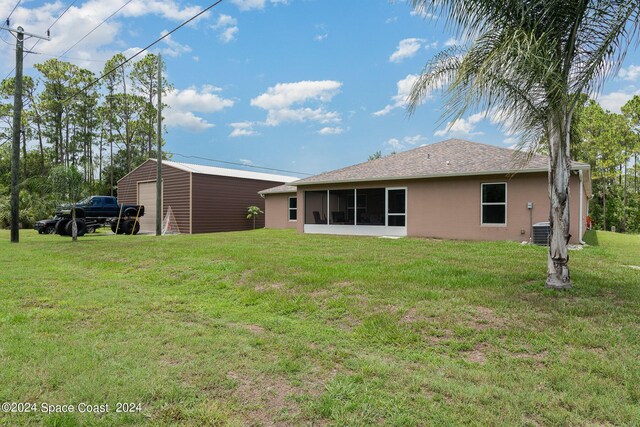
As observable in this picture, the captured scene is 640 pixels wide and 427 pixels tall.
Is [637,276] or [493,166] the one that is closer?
[637,276]

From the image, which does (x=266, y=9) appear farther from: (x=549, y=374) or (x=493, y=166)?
(x=549, y=374)

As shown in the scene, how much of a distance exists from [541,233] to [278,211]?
13634 mm

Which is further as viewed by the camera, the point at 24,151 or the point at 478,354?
the point at 24,151

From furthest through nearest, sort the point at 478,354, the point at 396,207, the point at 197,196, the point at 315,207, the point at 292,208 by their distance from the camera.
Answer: the point at 197,196, the point at 292,208, the point at 315,207, the point at 396,207, the point at 478,354

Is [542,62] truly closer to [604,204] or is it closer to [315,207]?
[315,207]

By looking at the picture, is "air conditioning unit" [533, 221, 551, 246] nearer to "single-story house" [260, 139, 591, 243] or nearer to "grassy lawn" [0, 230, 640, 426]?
"single-story house" [260, 139, 591, 243]

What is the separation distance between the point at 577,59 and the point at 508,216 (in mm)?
7395

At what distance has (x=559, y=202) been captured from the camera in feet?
17.5

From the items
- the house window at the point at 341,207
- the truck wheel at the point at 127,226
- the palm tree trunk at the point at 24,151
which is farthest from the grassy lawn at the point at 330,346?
the palm tree trunk at the point at 24,151

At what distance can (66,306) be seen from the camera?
5121 millimetres

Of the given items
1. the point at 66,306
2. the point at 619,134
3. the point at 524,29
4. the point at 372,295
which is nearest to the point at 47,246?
the point at 66,306

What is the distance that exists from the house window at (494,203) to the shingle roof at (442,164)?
677mm

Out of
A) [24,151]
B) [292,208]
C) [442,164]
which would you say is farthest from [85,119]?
[442,164]

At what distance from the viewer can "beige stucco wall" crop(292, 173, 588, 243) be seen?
11.3m
